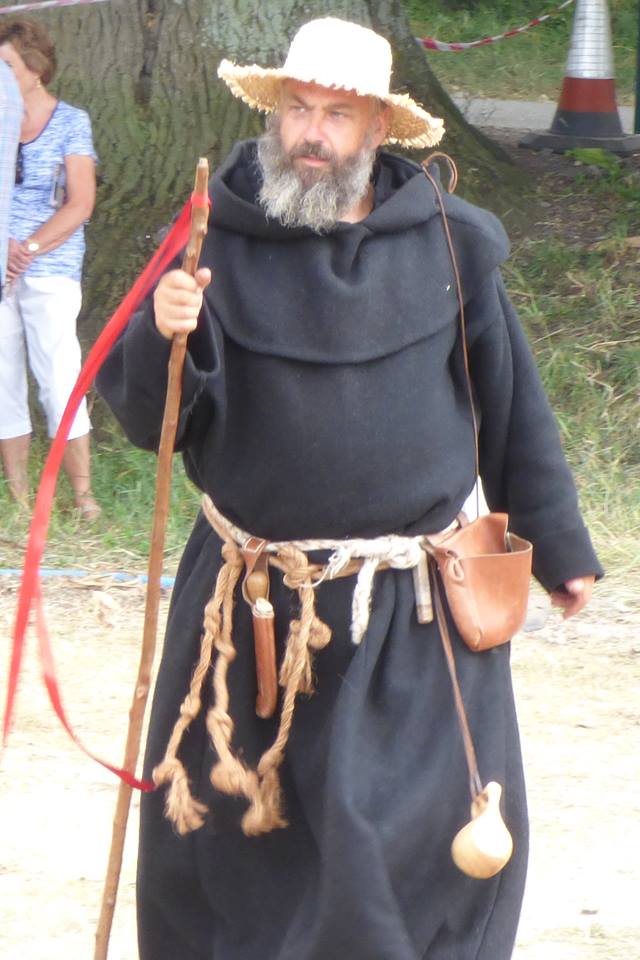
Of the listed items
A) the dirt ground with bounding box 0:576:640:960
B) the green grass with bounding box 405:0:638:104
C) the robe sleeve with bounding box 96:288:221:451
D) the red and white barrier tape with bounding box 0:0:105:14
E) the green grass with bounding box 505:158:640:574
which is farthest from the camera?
the green grass with bounding box 405:0:638:104

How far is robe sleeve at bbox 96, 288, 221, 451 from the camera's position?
2482mm

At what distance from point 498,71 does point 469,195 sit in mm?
6705

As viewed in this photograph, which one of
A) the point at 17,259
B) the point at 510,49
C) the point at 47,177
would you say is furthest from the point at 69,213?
the point at 510,49

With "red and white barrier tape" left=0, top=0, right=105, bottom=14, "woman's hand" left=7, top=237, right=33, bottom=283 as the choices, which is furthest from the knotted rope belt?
"red and white barrier tape" left=0, top=0, right=105, bottom=14

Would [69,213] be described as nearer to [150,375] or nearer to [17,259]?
[17,259]

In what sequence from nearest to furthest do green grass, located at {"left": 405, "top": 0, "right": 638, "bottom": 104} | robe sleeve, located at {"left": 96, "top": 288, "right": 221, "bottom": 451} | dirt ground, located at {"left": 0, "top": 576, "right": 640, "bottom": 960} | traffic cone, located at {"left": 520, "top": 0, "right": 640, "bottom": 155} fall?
robe sleeve, located at {"left": 96, "top": 288, "right": 221, "bottom": 451} < dirt ground, located at {"left": 0, "top": 576, "right": 640, "bottom": 960} < traffic cone, located at {"left": 520, "top": 0, "right": 640, "bottom": 155} < green grass, located at {"left": 405, "top": 0, "right": 638, "bottom": 104}

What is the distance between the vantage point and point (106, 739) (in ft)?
14.4

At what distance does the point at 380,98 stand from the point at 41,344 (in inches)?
131

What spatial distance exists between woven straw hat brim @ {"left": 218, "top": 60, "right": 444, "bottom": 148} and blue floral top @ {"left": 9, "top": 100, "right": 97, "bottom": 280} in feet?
9.39

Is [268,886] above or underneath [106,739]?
above

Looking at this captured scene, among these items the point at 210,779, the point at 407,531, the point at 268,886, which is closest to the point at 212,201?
the point at 407,531

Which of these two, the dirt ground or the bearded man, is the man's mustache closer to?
the bearded man

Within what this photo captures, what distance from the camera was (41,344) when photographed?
19.1ft

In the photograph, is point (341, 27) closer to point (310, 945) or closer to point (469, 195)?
point (310, 945)
